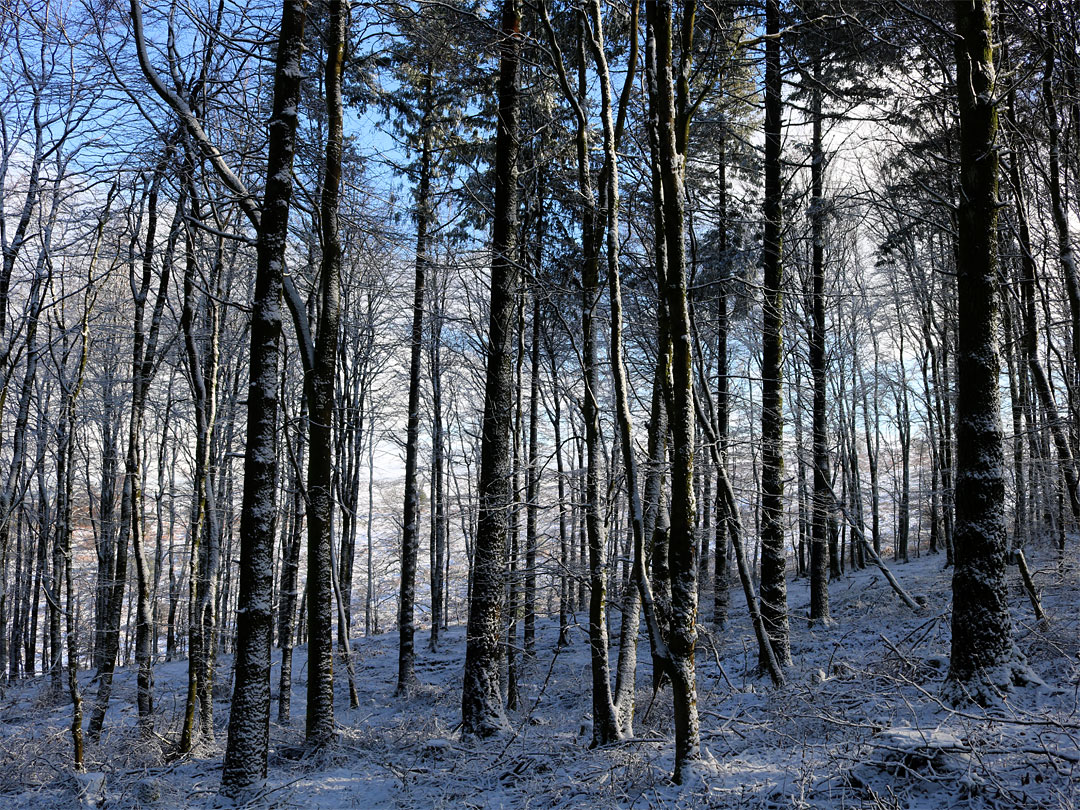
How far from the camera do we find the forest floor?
162 inches

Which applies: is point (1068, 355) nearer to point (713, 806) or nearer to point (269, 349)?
point (713, 806)

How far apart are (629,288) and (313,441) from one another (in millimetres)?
7488

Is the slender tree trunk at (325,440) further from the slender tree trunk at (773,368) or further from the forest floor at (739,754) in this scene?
the slender tree trunk at (773,368)

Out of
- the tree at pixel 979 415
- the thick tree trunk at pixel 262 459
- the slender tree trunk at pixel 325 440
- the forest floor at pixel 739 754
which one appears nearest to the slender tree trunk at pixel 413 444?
the forest floor at pixel 739 754

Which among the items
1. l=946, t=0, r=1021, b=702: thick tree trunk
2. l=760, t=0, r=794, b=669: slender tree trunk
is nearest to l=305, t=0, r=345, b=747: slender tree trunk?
l=760, t=0, r=794, b=669: slender tree trunk

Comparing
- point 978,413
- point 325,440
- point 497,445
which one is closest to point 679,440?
point 978,413

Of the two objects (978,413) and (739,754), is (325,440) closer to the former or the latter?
(739,754)

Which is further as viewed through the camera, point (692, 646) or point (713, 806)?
point (692, 646)

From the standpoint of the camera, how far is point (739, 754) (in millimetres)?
5551

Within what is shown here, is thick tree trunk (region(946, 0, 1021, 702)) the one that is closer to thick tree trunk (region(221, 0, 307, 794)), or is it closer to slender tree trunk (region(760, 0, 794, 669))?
slender tree trunk (region(760, 0, 794, 669))

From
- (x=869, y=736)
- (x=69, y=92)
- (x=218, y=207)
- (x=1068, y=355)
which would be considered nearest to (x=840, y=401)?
(x=1068, y=355)

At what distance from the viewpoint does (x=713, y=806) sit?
439 cm

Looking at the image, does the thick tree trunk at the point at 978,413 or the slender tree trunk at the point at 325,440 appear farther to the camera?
the slender tree trunk at the point at 325,440

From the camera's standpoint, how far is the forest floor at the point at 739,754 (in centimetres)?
411
